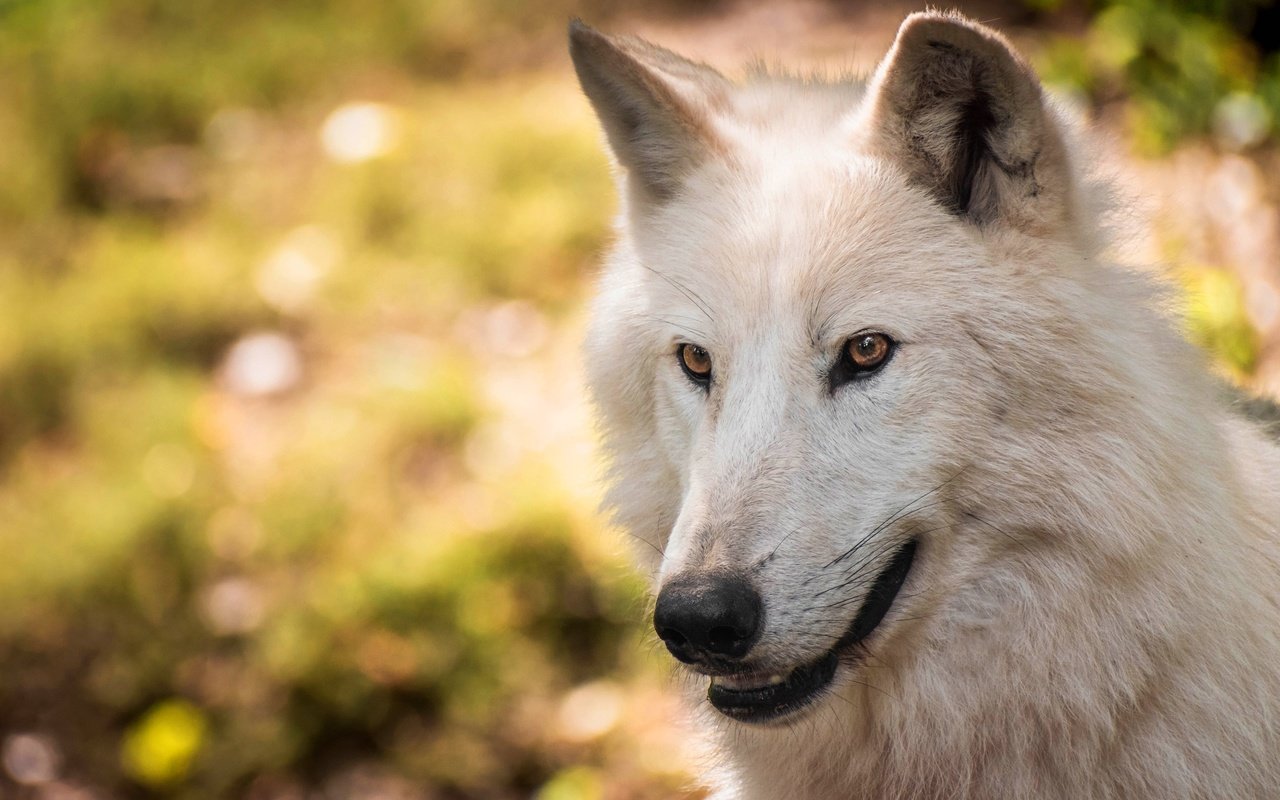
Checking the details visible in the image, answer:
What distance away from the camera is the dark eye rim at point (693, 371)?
2718mm

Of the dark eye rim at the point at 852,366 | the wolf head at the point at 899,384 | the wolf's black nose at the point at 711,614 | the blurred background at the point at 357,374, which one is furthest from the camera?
the blurred background at the point at 357,374

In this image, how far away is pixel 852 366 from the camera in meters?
2.53

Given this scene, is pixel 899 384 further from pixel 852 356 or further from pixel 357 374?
pixel 357 374

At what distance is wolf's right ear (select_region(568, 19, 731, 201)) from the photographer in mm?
2795

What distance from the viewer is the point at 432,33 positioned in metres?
8.87

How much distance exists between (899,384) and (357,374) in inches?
179

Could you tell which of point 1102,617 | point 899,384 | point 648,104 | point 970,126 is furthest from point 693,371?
point 1102,617

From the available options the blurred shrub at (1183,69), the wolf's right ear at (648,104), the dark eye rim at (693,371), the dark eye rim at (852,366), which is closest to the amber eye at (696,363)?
the dark eye rim at (693,371)

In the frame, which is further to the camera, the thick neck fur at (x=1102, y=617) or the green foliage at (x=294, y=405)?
the green foliage at (x=294, y=405)

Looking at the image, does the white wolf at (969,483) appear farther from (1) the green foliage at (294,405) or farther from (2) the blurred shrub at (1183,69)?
(2) the blurred shrub at (1183,69)

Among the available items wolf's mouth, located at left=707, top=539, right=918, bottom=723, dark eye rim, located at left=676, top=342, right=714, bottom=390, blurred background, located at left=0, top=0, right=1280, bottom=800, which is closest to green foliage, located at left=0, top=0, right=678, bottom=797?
blurred background, located at left=0, top=0, right=1280, bottom=800

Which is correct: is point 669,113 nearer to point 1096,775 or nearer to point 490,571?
point 1096,775

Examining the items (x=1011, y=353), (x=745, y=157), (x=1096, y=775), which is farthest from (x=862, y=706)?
(x=745, y=157)

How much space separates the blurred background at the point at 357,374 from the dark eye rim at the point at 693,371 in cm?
67
